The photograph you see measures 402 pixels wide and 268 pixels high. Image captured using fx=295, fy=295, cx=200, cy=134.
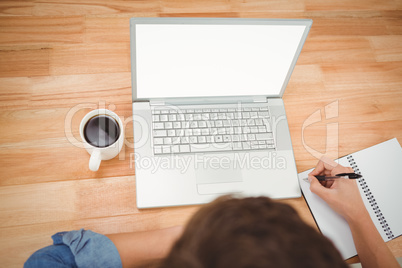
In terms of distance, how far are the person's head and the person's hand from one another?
0.34 meters

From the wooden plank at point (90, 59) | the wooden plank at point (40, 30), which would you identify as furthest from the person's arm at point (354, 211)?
the wooden plank at point (40, 30)

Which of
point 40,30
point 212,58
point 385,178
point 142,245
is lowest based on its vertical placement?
point 142,245

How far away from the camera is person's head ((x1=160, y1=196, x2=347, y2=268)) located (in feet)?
1.21

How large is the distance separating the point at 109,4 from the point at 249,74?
1.68ft

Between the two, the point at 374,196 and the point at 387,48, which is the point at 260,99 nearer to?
the point at 374,196

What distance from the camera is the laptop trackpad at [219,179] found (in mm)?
744

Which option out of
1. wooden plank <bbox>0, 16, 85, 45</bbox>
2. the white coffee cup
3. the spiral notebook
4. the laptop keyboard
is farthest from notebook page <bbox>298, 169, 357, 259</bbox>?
wooden plank <bbox>0, 16, 85, 45</bbox>

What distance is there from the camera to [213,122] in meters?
0.78

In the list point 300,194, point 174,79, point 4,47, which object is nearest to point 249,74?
point 174,79

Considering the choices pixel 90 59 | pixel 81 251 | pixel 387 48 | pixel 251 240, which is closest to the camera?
pixel 251 240

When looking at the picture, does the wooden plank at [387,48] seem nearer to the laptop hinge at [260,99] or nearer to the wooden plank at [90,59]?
the laptop hinge at [260,99]

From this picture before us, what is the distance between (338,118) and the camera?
2.91ft

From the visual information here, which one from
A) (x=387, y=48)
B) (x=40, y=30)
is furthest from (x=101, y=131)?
(x=387, y=48)

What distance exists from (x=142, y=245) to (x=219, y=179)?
242mm
